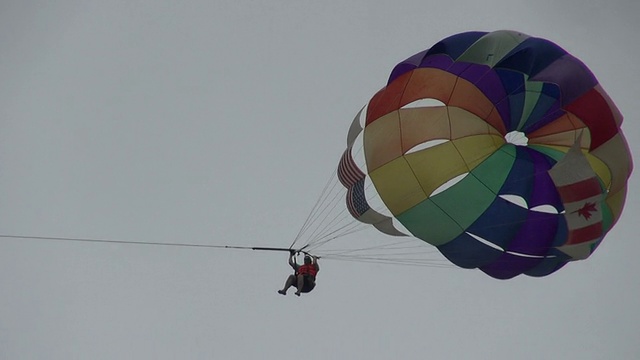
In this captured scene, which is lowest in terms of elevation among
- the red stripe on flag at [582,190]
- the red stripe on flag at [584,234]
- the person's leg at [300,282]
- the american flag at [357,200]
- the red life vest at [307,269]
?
the person's leg at [300,282]

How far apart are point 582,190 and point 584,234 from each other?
86 cm

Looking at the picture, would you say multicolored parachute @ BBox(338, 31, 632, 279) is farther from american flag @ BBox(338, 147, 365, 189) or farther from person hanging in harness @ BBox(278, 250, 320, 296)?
person hanging in harness @ BBox(278, 250, 320, 296)

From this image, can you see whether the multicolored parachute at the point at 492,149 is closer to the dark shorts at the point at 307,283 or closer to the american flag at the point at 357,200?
the american flag at the point at 357,200

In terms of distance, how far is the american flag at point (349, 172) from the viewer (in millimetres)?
15758

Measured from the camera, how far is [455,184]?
15.1m

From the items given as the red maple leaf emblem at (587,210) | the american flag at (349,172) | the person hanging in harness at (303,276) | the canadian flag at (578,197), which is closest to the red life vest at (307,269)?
the person hanging in harness at (303,276)

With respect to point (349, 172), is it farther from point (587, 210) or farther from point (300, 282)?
point (587, 210)

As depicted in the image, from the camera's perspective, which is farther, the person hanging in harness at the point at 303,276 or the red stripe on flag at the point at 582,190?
the person hanging in harness at the point at 303,276

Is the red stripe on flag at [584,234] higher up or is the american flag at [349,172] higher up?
the american flag at [349,172]

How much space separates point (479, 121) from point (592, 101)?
70.9 inches

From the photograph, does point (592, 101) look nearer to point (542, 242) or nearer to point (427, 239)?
point (542, 242)

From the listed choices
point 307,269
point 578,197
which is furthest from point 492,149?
point 307,269

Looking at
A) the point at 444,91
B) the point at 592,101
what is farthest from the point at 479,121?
the point at 592,101

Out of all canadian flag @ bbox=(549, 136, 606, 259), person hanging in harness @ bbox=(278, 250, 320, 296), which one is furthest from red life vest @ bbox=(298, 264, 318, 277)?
canadian flag @ bbox=(549, 136, 606, 259)
